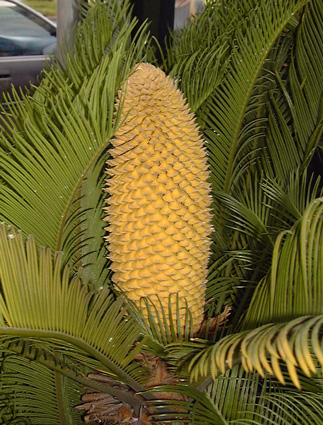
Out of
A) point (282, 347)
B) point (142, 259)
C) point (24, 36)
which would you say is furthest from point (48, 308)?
point (24, 36)

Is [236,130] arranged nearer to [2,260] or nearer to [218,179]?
[218,179]

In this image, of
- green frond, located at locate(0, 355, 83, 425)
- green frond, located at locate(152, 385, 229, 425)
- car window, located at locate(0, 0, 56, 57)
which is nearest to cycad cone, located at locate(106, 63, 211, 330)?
green frond, located at locate(152, 385, 229, 425)

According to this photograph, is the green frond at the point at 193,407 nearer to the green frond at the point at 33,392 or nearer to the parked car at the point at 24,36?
the green frond at the point at 33,392

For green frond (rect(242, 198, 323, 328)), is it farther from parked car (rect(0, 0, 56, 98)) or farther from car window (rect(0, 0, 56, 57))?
car window (rect(0, 0, 56, 57))

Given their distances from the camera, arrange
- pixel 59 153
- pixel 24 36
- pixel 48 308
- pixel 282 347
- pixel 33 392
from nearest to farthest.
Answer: pixel 282 347 → pixel 48 308 → pixel 59 153 → pixel 33 392 → pixel 24 36

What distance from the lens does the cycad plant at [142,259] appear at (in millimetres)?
611

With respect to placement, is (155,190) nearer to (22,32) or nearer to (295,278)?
(295,278)

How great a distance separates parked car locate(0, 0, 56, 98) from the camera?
2758 millimetres

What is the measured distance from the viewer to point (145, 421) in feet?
2.61

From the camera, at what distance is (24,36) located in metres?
2.91

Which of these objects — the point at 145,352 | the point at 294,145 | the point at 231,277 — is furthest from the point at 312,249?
the point at 294,145

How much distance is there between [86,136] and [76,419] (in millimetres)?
493

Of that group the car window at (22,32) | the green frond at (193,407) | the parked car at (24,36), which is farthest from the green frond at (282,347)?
the car window at (22,32)

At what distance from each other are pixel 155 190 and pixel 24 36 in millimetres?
2471
